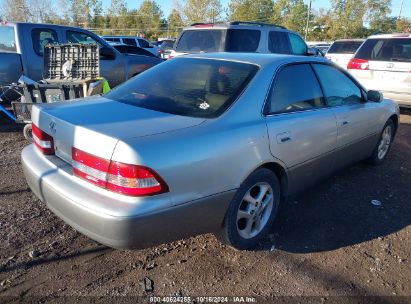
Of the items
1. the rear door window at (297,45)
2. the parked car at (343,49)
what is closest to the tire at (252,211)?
the rear door window at (297,45)

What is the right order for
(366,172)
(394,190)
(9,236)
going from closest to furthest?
(9,236) → (394,190) → (366,172)

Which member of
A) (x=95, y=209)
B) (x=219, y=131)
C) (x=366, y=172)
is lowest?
(x=366, y=172)

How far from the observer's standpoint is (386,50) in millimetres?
7719

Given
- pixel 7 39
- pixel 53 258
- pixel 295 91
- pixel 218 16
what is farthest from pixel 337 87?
pixel 218 16

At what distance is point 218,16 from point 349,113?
148ft

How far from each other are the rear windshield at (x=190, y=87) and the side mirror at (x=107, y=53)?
14.7 feet

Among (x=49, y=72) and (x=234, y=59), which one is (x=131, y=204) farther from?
(x=49, y=72)

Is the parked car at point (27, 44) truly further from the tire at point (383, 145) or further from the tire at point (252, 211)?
the tire at point (383, 145)

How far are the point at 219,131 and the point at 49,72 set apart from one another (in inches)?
189

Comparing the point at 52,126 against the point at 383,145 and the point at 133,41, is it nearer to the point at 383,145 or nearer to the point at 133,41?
the point at 383,145

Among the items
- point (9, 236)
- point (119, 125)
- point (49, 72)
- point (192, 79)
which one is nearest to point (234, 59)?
point (192, 79)

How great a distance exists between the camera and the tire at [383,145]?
16.1 ft

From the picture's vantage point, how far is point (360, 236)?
3.32 meters

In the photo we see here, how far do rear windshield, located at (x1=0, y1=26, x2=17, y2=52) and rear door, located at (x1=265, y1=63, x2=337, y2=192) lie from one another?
5377mm
